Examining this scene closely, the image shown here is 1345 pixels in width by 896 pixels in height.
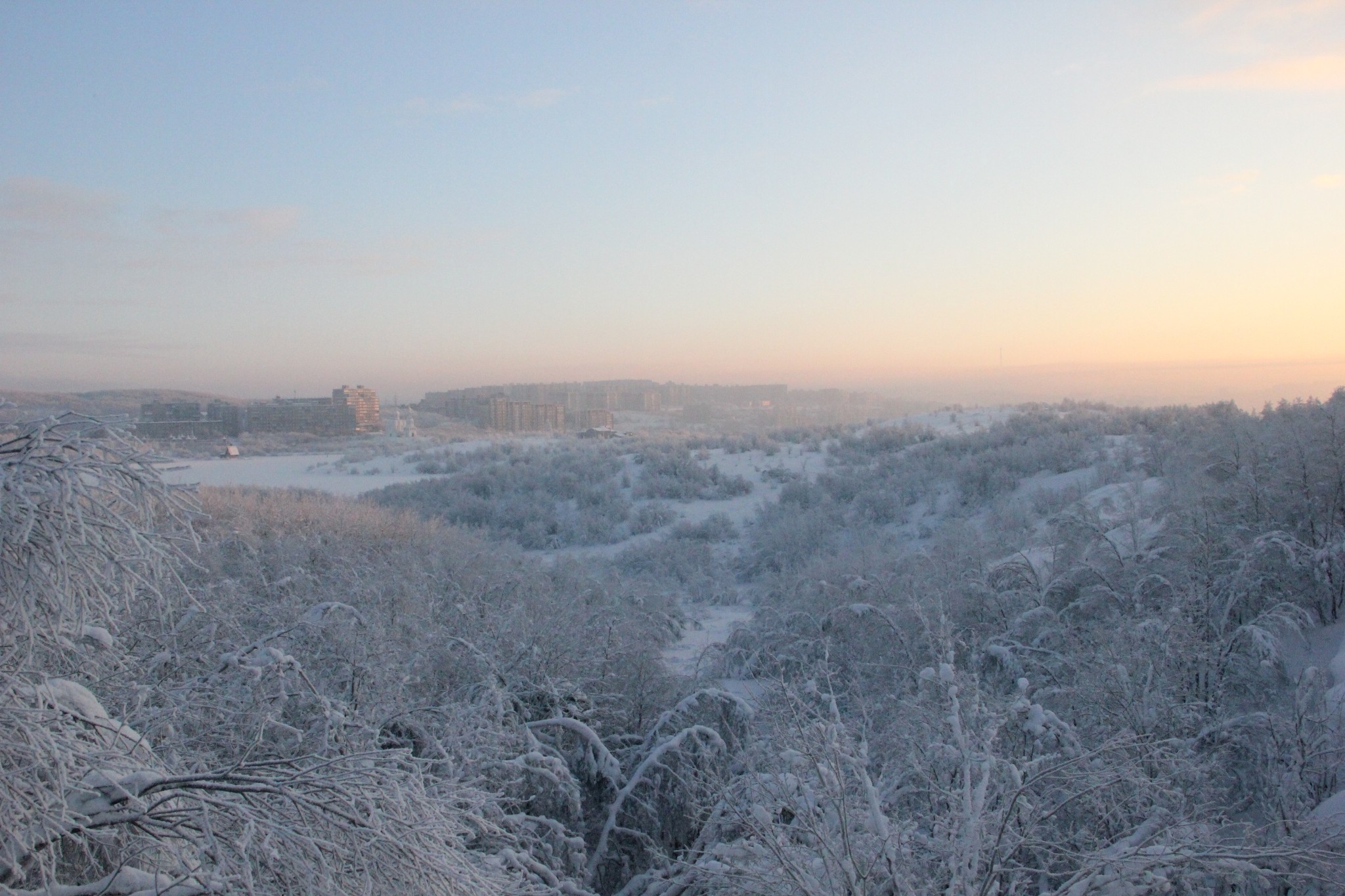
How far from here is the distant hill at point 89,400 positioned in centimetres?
280

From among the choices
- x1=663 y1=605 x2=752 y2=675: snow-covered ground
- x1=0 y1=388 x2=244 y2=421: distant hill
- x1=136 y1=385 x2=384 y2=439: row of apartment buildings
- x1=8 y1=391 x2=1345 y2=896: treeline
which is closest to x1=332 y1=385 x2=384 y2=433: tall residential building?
x1=136 y1=385 x2=384 y2=439: row of apartment buildings

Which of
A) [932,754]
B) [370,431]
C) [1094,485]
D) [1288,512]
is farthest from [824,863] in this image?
[370,431]

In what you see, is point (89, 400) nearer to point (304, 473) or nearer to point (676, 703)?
point (304, 473)

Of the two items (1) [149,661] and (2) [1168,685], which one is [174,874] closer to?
(1) [149,661]

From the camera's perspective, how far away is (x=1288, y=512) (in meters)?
8.64

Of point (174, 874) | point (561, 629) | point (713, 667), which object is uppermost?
point (174, 874)

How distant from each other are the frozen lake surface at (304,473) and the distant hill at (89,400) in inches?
118

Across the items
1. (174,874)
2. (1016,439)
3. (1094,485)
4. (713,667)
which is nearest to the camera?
(174,874)

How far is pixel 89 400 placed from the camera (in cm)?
1723

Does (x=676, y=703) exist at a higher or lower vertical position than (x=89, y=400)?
lower

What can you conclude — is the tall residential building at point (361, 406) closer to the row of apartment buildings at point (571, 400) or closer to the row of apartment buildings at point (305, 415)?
the row of apartment buildings at point (305, 415)

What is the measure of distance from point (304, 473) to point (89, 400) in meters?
10.9

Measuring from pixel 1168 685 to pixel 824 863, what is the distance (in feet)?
12.9

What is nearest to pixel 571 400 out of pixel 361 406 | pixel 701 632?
pixel 361 406
